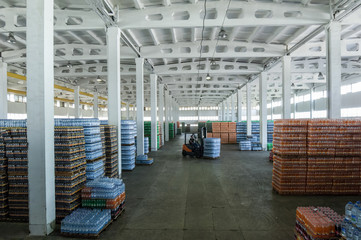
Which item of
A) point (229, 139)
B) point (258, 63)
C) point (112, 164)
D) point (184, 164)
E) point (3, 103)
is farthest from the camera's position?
point (229, 139)

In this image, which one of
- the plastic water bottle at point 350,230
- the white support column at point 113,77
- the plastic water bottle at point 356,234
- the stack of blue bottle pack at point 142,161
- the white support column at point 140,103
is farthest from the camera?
the white support column at point 140,103

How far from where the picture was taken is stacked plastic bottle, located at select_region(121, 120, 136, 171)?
10.0 meters

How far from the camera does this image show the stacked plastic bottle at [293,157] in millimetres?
6855

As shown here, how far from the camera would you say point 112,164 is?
26.7 feet

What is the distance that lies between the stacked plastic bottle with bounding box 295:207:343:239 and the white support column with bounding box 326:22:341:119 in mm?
5537

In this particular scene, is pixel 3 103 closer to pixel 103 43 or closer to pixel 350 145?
pixel 103 43

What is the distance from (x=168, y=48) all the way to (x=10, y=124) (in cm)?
872

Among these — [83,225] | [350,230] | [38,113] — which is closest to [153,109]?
[38,113]

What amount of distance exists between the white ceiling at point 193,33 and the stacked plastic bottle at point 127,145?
169 inches

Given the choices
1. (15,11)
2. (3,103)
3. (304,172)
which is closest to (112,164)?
(304,172)

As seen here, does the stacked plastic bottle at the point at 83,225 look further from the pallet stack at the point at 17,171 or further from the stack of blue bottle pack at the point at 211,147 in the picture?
the stack of blue bottle pack at the point at 211,147

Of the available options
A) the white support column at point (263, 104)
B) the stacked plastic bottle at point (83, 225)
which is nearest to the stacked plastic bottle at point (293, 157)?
the stacked plastic bottle at point (83, 225)

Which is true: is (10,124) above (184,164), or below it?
above

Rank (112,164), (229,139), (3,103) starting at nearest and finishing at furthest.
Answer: (112,164) < (3,103) < (229,139)
